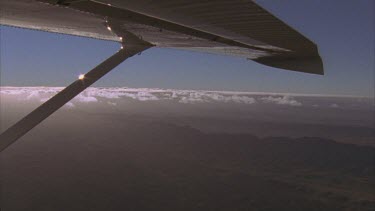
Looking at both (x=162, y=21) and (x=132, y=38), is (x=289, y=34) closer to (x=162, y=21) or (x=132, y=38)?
(x=162, y=21)

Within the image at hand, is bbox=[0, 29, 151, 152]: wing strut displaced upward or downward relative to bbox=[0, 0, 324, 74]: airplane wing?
downward

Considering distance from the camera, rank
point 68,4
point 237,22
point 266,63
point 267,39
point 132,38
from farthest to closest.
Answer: point 266,63 → point 132,38 → point 267,39 → point 237,22 → point 68,4

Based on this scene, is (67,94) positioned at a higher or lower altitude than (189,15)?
lower

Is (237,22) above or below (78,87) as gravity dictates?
above

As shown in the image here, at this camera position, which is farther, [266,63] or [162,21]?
[266,63]

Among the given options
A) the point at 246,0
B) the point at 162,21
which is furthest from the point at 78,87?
the point at 246,0

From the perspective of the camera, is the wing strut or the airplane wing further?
the wing strut

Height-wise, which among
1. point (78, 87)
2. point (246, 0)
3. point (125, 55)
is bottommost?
point (78, 87)

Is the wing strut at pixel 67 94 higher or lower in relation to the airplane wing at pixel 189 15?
lower
